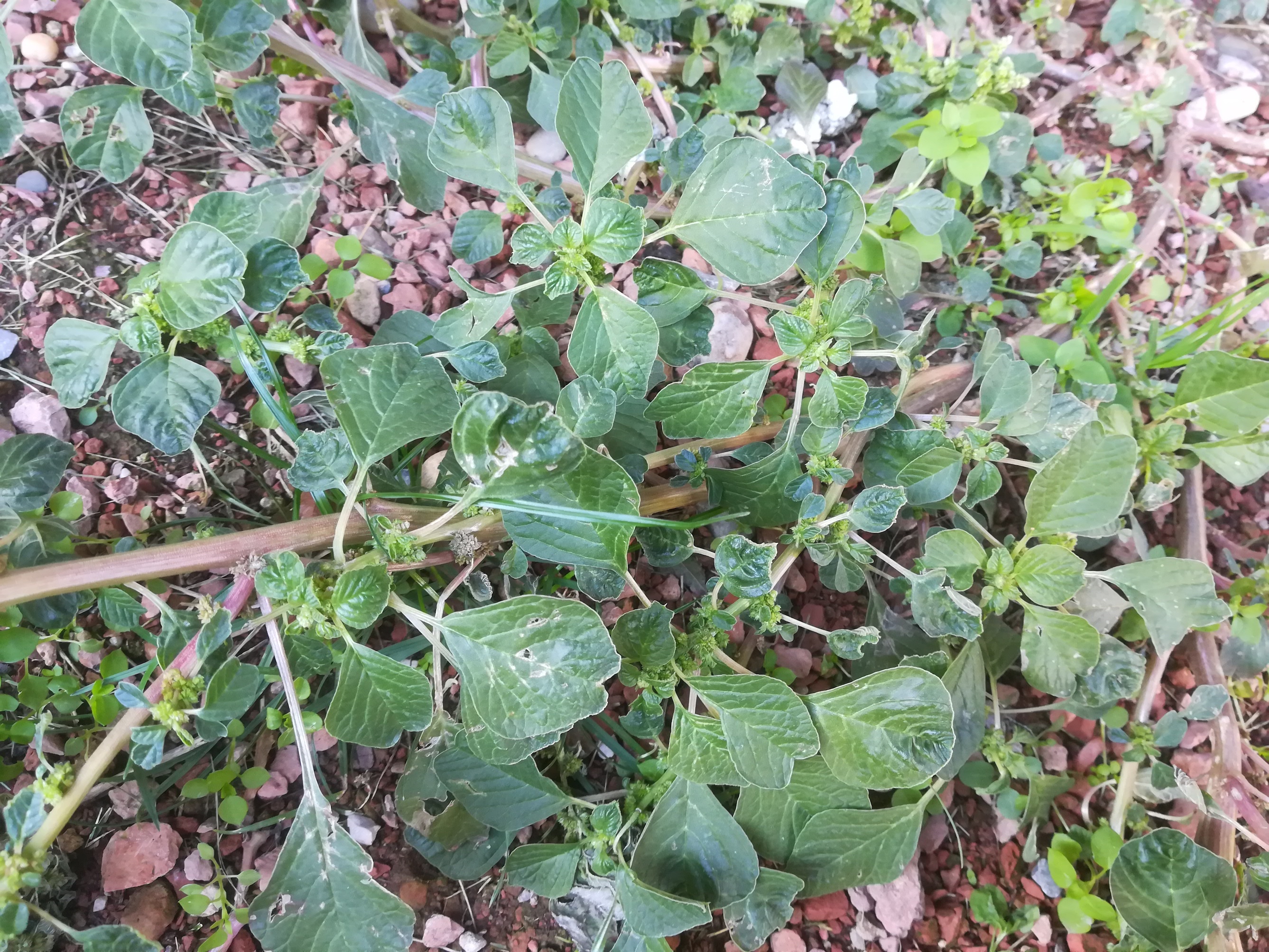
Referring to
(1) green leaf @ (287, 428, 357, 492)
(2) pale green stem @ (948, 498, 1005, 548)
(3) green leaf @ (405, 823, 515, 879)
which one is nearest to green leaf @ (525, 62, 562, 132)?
(1) green leaf @ (287, 428, 357, 492)

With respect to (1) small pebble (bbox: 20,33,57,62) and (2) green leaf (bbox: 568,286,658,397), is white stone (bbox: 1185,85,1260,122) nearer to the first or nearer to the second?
(2) green leaf (bbox: 568,286,658,397)

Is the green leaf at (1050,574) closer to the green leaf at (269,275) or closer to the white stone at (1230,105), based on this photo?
the green leaf at (269,275)

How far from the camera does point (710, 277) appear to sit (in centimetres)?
169

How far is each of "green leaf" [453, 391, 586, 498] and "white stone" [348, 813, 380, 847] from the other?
28.4 inches

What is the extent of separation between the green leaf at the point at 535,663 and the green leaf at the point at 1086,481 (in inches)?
30.6

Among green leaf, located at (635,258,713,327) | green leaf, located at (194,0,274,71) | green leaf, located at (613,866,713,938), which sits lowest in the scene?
green leaf, located at (613,866,713,938)

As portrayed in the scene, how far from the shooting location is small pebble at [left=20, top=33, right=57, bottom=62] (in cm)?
160

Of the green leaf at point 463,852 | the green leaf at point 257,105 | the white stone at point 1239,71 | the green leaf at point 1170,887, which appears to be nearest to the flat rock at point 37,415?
the green leaf at point 257,105

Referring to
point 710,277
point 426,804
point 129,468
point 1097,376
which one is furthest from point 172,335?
point 1097,376

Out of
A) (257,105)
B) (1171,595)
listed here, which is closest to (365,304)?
(257,105)

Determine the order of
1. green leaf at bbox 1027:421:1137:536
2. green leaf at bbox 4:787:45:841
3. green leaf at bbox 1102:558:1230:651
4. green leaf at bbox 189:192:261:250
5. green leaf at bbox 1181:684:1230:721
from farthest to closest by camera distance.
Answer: green leaf at bbox 1181:684:1230:721 < green leaf at bbox 1102:558:1230:651 < green leaf at bbox 1027:421:1137:536 < green leaf at bbox 189:192:261:250 < green leaf at bbox 4:787:45:841

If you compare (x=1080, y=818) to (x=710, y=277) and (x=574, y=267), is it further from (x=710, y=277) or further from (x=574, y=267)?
(x=574, y=267)

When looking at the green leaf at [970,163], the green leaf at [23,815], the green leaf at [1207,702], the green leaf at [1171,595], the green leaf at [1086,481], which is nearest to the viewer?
the green leaf at [23,815]

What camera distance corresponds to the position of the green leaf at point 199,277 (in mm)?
1059
